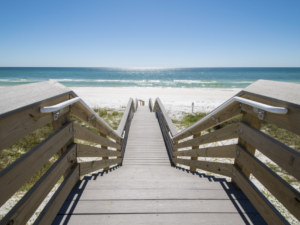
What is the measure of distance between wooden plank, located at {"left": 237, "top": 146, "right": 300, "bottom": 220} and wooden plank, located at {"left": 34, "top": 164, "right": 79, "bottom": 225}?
1736 millimetres

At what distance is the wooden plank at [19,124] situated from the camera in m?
1.00

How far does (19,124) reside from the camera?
1124 millimetres

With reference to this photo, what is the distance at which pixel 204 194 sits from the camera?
2.19m

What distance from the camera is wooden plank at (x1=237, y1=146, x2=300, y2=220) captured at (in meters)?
1.23

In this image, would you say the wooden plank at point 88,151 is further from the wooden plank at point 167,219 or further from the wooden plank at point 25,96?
the wooden plank at point 25,96

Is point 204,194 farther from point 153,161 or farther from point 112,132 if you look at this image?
point 153,161

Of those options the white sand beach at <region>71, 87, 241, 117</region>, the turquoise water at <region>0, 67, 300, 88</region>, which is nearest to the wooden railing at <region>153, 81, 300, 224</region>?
the white sand beach at <region>71, 87, 241, 117</region>

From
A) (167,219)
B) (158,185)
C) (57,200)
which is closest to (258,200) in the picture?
(167,219)

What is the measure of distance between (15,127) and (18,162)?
0.21m

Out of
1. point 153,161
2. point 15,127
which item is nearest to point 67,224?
point 15,127

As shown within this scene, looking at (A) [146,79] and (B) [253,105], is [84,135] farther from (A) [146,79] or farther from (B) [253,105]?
(A) [146,79]

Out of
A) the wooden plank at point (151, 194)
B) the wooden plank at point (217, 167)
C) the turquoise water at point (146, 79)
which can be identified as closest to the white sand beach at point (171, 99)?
the wooden plank at point (217, 167)

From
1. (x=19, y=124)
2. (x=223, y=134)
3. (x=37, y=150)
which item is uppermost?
(x=19, y=124)

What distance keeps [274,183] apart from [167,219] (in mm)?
986
